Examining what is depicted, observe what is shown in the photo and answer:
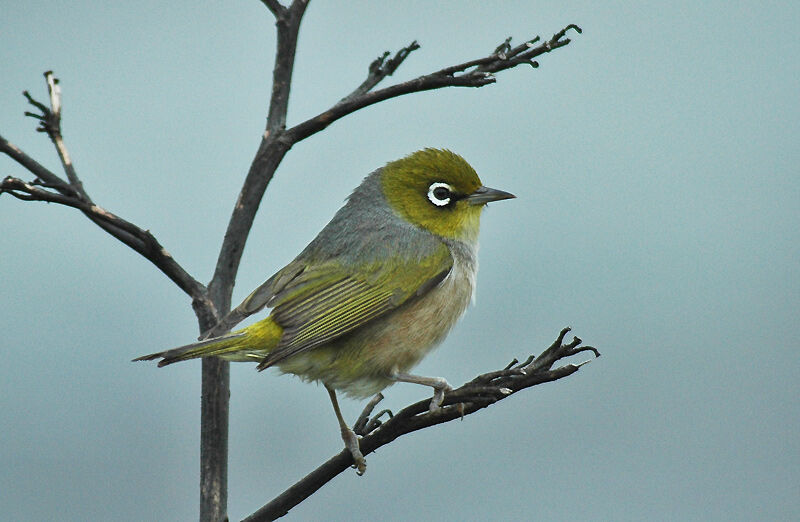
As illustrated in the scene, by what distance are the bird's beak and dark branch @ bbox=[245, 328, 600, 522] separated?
1.49m

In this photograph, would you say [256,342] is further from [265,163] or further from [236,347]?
[265,163]

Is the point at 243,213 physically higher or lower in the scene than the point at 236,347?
higher

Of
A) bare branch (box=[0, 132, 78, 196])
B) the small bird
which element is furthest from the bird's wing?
bare branch (box=[0, 132, 78, 196])

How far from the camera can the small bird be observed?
3.47 metres

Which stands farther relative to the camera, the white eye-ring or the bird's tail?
the white eye-ring

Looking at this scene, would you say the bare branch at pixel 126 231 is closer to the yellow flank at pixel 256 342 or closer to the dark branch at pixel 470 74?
the yellow flank at pixel 256 342

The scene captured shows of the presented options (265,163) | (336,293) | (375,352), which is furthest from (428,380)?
(265,163)

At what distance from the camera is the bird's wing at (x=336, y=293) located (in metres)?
3.54

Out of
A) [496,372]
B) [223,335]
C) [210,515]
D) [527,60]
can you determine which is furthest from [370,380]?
[527,60]

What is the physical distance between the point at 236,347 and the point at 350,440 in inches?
21.9

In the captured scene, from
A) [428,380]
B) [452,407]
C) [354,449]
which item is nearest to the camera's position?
[452,407]

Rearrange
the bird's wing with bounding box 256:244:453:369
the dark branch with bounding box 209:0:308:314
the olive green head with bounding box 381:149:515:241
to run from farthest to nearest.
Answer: the olive green head with bounding box 381:149:515:241, the bird's wing with bounding box 256:244:453:369, the dark branch with bounding box 209:0:308:314

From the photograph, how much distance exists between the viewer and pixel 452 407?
260cm

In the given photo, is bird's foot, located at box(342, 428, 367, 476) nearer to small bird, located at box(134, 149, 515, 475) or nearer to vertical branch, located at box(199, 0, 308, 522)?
small bird, located at box(134, 149, 515, 475)
